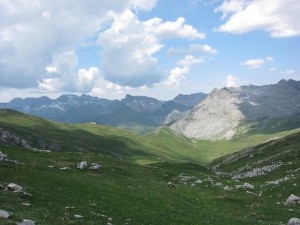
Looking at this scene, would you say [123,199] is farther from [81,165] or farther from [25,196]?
[81,165]

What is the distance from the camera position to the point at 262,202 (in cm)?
4784

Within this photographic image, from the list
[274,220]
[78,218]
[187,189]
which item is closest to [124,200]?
[78,218]

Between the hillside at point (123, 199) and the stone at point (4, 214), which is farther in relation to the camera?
the hillside at point (123, 199)

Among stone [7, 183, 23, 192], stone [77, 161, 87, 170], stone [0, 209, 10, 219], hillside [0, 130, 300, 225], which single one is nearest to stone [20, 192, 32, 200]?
hillside [0, 130, 300, 225]

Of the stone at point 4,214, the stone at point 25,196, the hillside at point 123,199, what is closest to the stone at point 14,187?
the hillside at point 123,199

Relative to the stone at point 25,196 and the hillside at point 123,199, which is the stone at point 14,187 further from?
the stone at point 25,196

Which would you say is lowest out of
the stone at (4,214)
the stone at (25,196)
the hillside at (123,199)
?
the hillside at (123,199)

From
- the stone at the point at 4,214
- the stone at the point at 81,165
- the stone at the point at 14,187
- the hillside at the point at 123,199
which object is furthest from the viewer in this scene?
the stone at the point at 81,165

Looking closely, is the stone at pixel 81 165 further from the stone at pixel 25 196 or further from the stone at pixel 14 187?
the stone at pixel 25 196

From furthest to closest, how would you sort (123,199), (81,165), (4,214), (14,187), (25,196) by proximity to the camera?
(81,165), (123,199), (14,187), (25,196), (4,214)

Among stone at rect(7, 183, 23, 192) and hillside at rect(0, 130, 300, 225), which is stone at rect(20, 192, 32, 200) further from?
stone at rect(7, 183, 23, 192)

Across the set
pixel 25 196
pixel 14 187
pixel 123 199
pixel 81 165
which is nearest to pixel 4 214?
pixel 25 196

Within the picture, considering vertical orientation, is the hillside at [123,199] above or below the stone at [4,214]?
below

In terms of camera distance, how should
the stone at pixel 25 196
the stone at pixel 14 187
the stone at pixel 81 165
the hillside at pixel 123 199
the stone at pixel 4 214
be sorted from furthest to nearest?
the stone at pixel 81 165 → the stone at pixel 14 187 → the stone at pixel 25 196 → the hillside at pixel 123 199 → the stone at pixel 4 214
